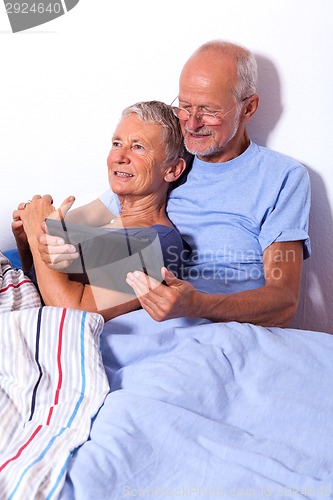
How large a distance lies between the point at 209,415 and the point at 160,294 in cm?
29

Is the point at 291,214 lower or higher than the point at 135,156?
lower

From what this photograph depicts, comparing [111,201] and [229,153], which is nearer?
[229,153]

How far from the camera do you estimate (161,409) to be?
1.31 m

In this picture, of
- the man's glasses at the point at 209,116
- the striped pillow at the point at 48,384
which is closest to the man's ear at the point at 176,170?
the man's glasses at the point at 209,116

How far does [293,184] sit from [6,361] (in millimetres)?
994

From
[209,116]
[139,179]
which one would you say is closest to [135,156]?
[139,179]

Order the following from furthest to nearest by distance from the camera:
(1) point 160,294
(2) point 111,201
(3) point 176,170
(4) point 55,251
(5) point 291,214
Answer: (2) point 111,201 < (3) point 176,170 < (5) point 291,214 < (4) point 55,251 < (1) point 160,294

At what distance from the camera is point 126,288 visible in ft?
5.67

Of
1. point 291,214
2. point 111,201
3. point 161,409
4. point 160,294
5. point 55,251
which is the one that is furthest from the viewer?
point 111,201

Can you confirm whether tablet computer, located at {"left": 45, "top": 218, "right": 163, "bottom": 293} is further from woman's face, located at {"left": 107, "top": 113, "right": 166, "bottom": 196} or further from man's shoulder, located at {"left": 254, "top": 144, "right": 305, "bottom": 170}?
man's shoulder, located at {"left": 254, "top": 144, "right": 305, "bottom": 170}

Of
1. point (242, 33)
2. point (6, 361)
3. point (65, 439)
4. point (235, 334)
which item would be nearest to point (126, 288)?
point (235, 334)

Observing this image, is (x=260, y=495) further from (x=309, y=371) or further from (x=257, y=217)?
(x=257, y=217)

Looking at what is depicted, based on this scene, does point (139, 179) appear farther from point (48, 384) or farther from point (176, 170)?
point (48, 384)

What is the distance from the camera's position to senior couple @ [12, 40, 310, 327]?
189 cm
